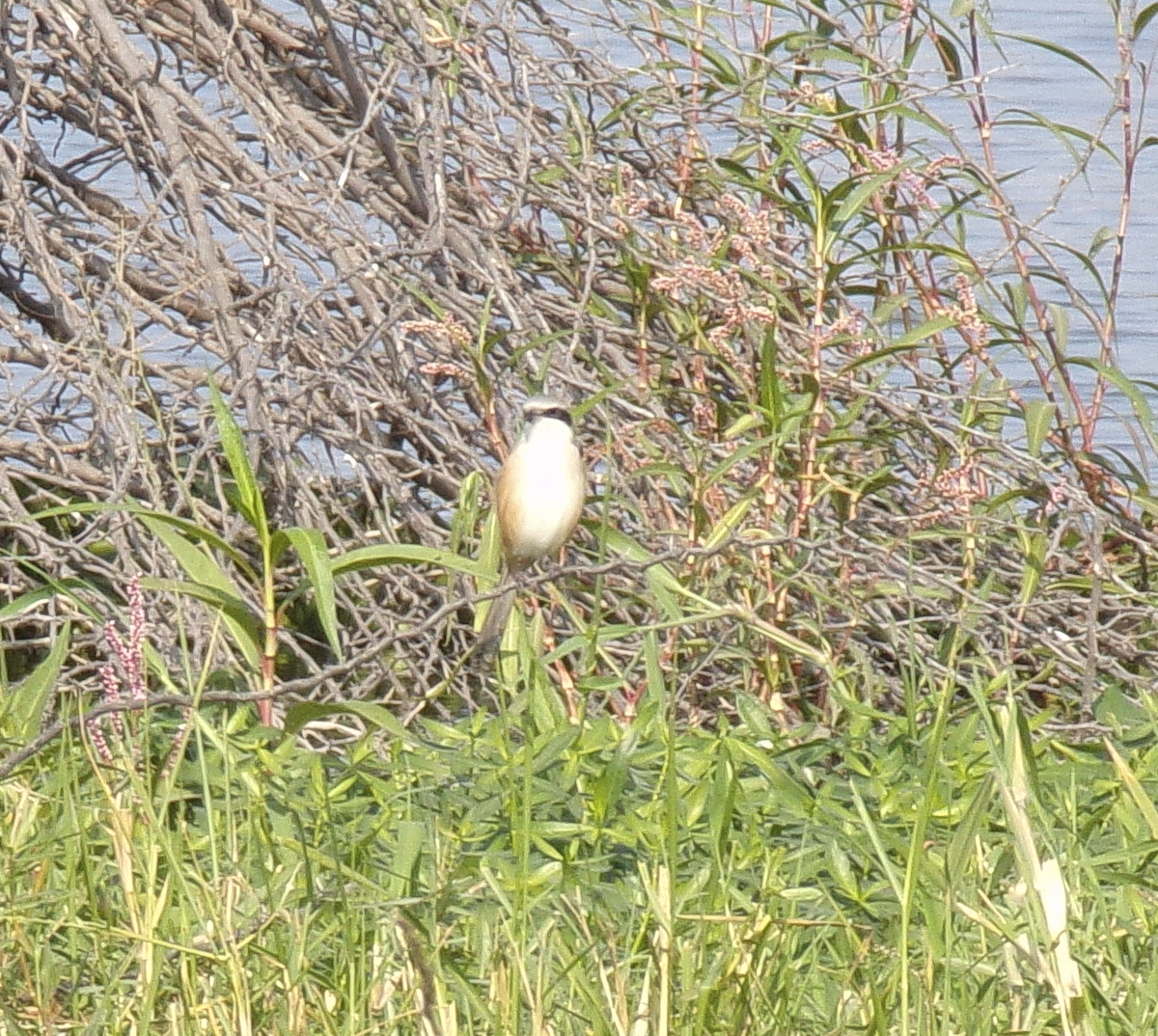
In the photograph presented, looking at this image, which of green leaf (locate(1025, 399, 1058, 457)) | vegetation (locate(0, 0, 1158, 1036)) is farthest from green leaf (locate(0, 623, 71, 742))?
green leaf (locate(1025, 399, 1058, 457))

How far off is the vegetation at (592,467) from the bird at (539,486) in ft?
0.27

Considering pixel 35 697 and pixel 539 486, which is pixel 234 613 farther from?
pixel 539 486

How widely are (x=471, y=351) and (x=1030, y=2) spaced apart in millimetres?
5829

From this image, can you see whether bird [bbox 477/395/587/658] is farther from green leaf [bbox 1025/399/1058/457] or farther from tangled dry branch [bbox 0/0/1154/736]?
green leaf [bbox 1025/399/1058/457]

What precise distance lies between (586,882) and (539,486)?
1211 millimetres

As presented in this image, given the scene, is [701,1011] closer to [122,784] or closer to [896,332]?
[122,784]

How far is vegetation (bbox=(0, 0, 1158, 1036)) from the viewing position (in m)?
3.22

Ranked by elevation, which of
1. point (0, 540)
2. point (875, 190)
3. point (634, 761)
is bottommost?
point (0, 540)

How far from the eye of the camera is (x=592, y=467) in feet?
15.0

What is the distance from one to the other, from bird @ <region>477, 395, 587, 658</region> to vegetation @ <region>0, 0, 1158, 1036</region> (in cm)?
8

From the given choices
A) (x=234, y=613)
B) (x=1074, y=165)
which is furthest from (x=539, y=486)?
(x=1074, y=165)

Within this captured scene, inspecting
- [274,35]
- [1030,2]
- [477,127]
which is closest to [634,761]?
[477,127]

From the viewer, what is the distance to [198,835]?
10.8 ft

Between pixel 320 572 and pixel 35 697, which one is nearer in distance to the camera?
pixel 320 572
